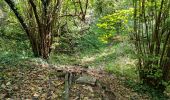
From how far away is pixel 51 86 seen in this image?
7.71 meters

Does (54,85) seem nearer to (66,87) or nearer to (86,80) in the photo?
(66,87)

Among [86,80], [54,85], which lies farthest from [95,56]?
[54,85]

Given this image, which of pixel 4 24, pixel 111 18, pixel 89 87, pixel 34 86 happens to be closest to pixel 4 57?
pixel 34 86

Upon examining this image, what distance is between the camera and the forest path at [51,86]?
23.6ft

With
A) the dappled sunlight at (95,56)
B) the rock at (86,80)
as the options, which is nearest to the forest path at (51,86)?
the rock at (86,80)

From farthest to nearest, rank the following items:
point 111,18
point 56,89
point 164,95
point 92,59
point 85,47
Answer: point 85,47 → point 92,59 → point 111,18 → point 164,95 → point 56,89

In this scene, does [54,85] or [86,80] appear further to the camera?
[86,80]

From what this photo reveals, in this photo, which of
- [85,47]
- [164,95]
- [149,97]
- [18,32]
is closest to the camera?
[149,97]

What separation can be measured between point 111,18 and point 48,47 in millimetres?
2931

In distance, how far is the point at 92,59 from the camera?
53.5 ft

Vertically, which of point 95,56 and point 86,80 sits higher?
point 86,80

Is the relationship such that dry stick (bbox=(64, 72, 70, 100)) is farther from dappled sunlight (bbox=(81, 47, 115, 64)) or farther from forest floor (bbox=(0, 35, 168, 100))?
dappled sunlight (bbox=(81, 47, 115, 64))

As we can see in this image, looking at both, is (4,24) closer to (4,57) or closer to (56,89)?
(4,57)

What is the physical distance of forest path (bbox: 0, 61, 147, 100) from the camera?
719 cm
